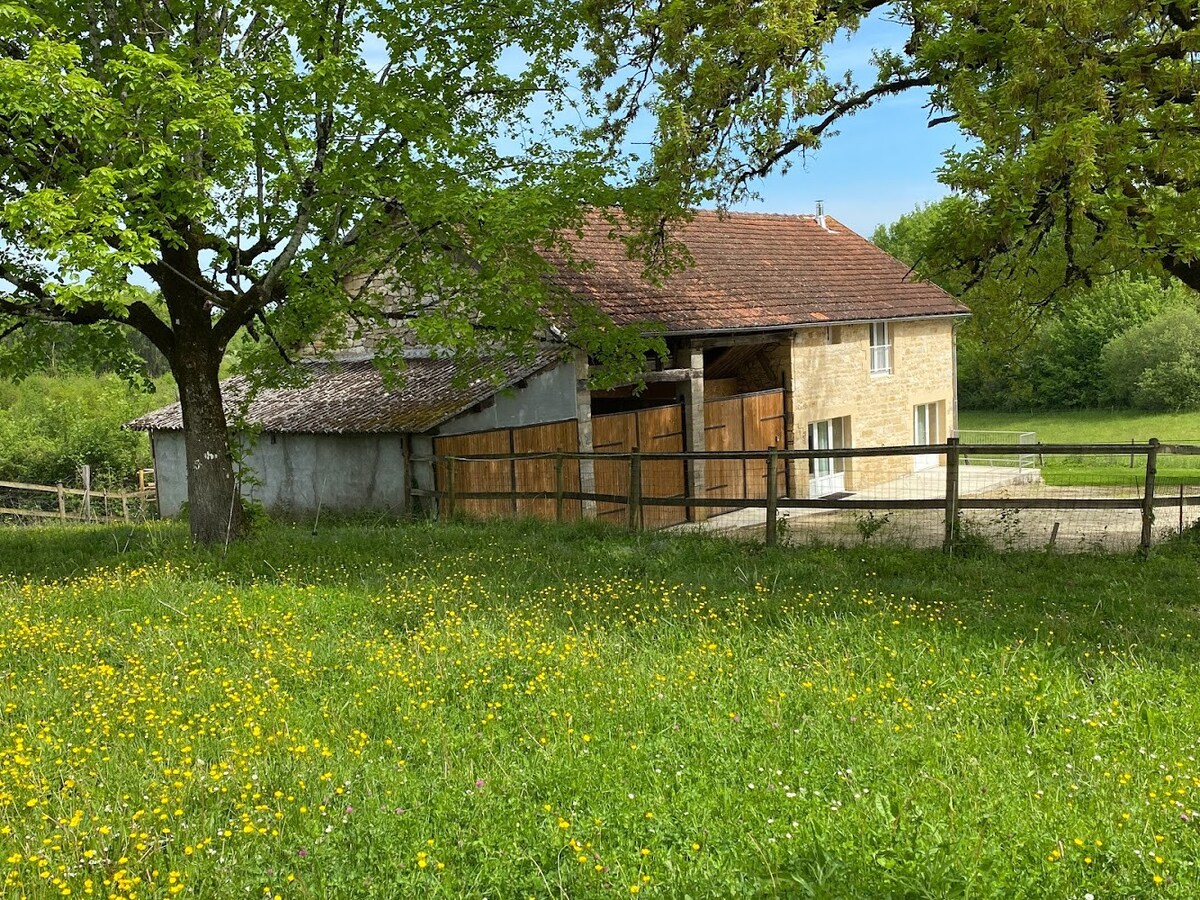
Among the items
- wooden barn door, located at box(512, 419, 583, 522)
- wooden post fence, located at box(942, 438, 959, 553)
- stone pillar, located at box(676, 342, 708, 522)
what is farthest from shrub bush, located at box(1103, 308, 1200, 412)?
wooden post fence, located at box(942, 438, 959, 553)

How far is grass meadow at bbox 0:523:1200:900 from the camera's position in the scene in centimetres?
431

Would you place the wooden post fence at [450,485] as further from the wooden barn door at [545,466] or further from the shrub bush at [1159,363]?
the shrub bush at [1159,363]

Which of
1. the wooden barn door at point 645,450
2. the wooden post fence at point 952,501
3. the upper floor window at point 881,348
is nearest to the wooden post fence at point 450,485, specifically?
the wooden barn door at point 645,450

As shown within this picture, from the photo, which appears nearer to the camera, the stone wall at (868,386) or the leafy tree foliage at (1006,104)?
the leafy tree foliage at (1006,104)

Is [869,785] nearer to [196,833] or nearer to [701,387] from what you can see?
[196,833]

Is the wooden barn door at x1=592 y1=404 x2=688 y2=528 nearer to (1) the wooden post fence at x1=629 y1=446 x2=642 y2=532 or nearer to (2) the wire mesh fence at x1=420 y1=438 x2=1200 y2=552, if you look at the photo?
(2) the wire mesh fence at x1=420 y1=438 x2=1200 y2=552

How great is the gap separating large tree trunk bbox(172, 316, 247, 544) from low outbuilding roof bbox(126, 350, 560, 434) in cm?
194

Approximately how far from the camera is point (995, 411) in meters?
61.0

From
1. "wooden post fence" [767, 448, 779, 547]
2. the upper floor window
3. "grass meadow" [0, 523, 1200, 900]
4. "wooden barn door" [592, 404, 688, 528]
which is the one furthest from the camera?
the upper floor window

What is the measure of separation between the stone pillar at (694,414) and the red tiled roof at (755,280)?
743mm

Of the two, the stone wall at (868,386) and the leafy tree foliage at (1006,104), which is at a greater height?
the leafy tree foliage at (1006,104)

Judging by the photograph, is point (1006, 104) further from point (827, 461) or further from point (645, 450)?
point (827, 461)

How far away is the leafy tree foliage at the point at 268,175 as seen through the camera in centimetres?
1052

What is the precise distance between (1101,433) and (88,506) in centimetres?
4322
